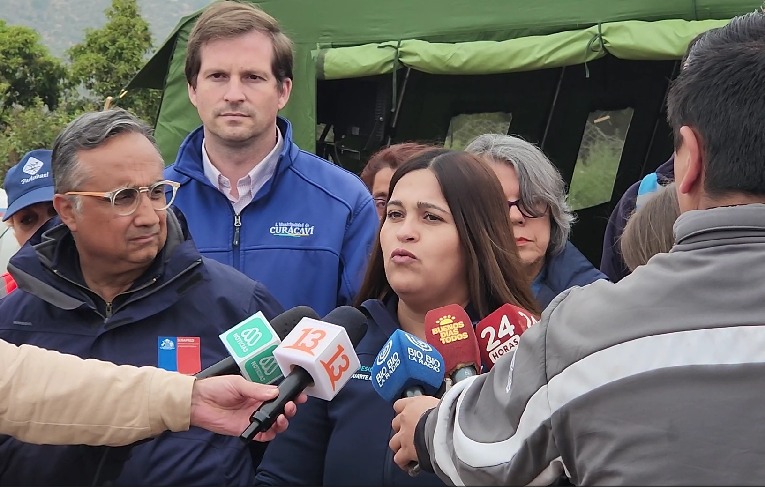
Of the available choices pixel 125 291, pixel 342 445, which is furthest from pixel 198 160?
pixel 342 445

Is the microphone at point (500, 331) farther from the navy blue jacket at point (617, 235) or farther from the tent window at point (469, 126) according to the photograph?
the tent window at point (469, 126)

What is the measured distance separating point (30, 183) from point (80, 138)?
1198 millimetres

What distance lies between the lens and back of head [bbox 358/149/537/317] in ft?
9.06

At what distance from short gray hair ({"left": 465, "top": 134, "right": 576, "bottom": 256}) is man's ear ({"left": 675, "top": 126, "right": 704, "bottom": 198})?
1942 mm

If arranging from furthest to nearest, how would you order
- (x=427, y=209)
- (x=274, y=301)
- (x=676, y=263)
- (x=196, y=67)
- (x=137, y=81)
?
(x=137, y=81)
(x=196, y=67)
(x=274, y=301)
(x=427, y=209)
(x=676, y=263)

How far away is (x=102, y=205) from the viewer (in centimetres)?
284

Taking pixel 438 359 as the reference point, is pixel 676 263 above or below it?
above

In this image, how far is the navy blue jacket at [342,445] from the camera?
248cm

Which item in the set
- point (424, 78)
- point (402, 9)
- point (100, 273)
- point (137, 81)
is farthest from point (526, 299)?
point (137, 81)

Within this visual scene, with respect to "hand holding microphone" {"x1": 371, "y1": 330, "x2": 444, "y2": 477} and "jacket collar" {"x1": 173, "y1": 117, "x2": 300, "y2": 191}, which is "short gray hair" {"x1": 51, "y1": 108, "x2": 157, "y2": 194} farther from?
"hand holding microphone" {"x1": 371, "y1": 330, "x2": 444, "y2": 477}

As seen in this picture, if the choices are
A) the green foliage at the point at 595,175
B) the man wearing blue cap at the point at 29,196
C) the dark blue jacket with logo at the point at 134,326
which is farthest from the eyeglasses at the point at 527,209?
the green foliage at the point at 595,175

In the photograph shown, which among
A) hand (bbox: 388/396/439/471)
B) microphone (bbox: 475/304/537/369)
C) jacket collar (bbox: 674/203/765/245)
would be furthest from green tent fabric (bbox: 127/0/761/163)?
jacket collar (bbox: 674/203/765/245)

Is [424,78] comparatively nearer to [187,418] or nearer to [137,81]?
[137,81]

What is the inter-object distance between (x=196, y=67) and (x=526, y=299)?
5.93 feet
